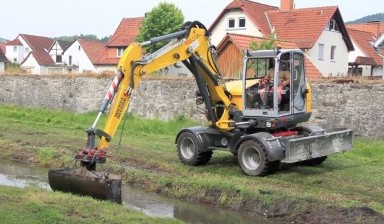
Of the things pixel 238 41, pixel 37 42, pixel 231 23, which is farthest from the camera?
pixel 37 42

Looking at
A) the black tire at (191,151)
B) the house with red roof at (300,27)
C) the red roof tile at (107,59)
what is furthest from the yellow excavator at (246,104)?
the red roof tile at (107,59)

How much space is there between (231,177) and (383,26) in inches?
1935

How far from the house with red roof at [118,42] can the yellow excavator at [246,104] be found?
39157mm

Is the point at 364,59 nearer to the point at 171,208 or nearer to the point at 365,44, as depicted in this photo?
the point at 365,44

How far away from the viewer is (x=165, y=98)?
2205 centimetres

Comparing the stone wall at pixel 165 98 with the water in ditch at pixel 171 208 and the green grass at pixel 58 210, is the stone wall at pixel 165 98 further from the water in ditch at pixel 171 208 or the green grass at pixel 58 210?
the green grass at pixel 58 210

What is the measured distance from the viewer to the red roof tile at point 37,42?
8418 cm

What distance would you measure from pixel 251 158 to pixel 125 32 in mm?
43830

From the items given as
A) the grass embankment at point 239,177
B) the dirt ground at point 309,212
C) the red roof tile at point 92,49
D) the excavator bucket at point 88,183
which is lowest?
the dirt ground at point 309,212

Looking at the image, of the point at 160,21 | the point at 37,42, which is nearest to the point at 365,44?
the point at 160,21

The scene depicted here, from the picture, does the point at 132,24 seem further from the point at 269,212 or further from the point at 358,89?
the point at 269,212

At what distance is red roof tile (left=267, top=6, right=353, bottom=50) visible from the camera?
3847 centimetres

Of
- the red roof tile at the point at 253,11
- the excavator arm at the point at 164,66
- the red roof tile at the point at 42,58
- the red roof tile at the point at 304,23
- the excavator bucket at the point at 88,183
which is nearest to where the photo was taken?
the excavator bucket at the point at 88,183

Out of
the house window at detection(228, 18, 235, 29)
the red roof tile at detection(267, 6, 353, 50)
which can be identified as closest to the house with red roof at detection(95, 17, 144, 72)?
the house window at detection(228, 18, 235, 29)
